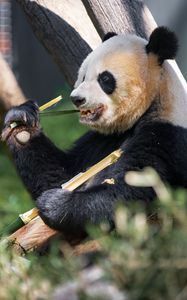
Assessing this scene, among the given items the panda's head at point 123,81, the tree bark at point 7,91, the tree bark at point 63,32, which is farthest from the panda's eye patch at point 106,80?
the tree bark at point 7,91

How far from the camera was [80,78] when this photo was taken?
3686 millimetres

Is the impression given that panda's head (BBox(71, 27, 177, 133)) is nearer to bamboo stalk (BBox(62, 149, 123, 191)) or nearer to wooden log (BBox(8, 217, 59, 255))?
bamboo stalk (BBox(62, 149, 123, 191))

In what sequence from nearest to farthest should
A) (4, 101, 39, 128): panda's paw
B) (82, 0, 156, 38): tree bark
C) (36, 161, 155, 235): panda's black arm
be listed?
(36, 161, 155, 235): panda's black arm → (4, 101, 39, 128): panda's paw → (82, 0, 156, 38): tree bark

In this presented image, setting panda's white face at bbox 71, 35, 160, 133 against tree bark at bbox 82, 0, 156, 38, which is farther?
tree bark at bbox 82, 0, 156, 38

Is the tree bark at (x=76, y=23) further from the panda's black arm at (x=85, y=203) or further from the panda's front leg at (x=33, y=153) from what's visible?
the panda's black arm at (x=85, y=203)

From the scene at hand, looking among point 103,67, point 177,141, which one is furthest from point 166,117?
point 103,67

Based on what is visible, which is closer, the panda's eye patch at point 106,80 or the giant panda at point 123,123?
the giant panda at point 123,123

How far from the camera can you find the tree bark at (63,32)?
4418mm

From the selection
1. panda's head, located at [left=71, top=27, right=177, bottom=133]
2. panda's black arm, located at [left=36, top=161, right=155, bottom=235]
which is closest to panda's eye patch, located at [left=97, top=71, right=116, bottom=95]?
panda's head, located at [left=71, top=27, right=177, bottom=133]

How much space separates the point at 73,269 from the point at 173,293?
0.26 metres

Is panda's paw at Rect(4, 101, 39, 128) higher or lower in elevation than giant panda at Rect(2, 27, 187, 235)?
higher

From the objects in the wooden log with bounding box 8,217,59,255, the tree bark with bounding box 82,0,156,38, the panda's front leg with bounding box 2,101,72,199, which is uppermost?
the tree bark with bounding box 82,0,156,38

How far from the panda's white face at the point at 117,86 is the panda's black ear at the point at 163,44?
4 cm

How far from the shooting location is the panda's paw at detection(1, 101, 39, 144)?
390cm
